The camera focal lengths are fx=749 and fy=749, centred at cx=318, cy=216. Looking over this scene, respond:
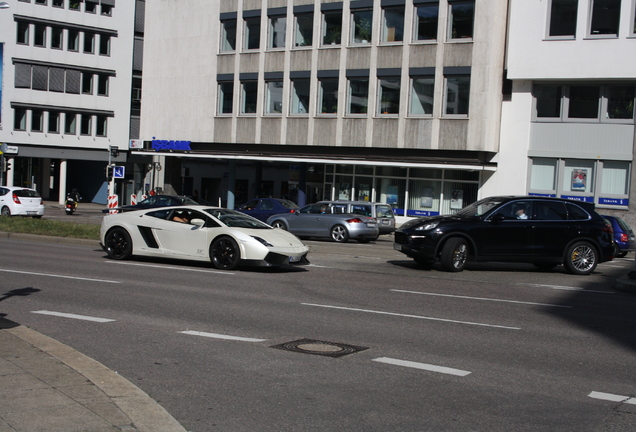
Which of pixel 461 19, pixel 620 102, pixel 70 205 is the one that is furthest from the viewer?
pixel 70 205

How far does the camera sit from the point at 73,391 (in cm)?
554

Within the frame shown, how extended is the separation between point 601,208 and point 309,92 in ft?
51.6

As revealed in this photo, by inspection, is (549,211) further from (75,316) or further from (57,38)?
(57,38)

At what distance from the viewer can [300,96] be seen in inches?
1580

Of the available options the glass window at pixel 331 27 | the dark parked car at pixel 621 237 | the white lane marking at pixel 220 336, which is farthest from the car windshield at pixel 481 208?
the glass window at pixel 331 27

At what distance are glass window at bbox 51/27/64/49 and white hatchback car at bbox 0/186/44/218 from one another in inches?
873

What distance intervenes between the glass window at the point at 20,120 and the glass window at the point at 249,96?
21.0 meters

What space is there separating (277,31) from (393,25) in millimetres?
7105

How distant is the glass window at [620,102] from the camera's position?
107 ft

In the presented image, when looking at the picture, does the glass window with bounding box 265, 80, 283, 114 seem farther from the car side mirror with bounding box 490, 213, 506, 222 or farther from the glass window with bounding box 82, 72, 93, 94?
the car side mirror with bounding box 490, 213, 506, 222

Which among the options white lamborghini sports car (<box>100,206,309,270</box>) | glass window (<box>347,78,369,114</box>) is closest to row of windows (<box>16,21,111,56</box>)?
glass window (<box>347,78,369,114</box>)

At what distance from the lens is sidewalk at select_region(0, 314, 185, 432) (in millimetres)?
4801

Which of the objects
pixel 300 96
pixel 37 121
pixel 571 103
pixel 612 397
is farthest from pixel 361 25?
pixel 612 397

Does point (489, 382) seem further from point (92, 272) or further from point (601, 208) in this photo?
point (601, 208)
